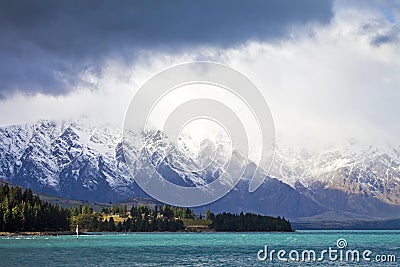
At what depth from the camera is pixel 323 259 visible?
165000 mm

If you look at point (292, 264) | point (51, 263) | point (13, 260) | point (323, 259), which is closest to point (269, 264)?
point (292, 264)

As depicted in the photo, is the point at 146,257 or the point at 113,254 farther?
the point at 113,254

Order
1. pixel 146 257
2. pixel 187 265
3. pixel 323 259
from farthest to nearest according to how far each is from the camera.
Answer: pixel 146 257 → pixel 323 259 → pixel 187 265

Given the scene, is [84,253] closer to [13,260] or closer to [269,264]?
[13,260]

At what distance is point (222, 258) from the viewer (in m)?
174

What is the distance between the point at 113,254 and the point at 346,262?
2640 inches

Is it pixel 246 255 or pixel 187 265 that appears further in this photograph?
pixel 246 255

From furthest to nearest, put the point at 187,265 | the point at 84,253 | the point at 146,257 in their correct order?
the point at 84,253 < the point at 146,257 < the point at 187,265

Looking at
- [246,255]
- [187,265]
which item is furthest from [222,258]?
[187,265]

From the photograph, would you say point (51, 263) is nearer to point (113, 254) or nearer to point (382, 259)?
point (113, 254)

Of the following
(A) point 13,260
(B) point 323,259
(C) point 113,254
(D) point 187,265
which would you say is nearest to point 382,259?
(B) point 323,259

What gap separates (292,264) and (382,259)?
3074 centimetres

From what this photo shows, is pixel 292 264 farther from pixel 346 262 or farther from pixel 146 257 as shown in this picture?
pixel 146 257

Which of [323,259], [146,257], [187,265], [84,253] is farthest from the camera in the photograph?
[84,253]
